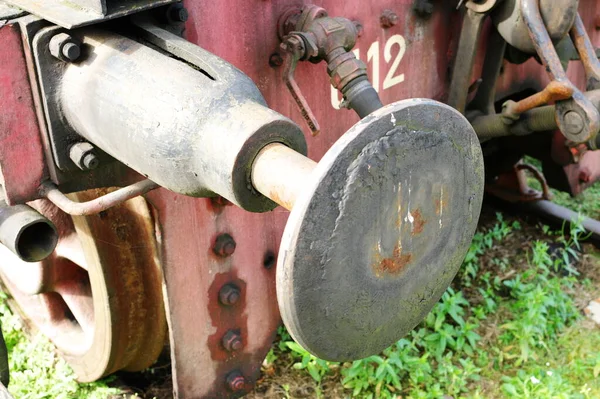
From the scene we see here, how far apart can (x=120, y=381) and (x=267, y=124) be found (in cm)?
180

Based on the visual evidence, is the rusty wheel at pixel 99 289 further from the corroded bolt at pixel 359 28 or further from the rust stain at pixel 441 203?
the rust stain at pixel 441 203

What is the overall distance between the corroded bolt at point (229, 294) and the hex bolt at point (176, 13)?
2.96 feet

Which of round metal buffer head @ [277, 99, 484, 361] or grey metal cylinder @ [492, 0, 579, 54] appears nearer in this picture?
round metal buffer head @ [277, 99, 484, 361]

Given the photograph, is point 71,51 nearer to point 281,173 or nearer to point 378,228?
point 281,173

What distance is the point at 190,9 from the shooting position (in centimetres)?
191

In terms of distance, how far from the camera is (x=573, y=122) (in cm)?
242

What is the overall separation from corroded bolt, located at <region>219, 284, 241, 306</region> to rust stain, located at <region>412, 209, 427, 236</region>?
1025mm

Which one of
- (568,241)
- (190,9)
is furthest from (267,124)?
(568,241)

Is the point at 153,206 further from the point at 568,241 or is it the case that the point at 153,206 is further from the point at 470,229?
the point at 568,241

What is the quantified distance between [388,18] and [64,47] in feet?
3.65

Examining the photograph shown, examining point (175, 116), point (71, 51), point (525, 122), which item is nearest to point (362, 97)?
point (175, 116)

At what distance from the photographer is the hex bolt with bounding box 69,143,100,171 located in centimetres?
174

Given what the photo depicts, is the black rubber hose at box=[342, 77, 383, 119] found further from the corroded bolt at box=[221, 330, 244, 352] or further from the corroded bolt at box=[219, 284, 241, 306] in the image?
the corroded bolt at box=[221, 330, 244, 352]

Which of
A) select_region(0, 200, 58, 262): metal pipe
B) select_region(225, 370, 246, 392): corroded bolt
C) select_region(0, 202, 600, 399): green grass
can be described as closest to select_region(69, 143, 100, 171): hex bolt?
select_region(0, 200, 58, 262): metal pipe
